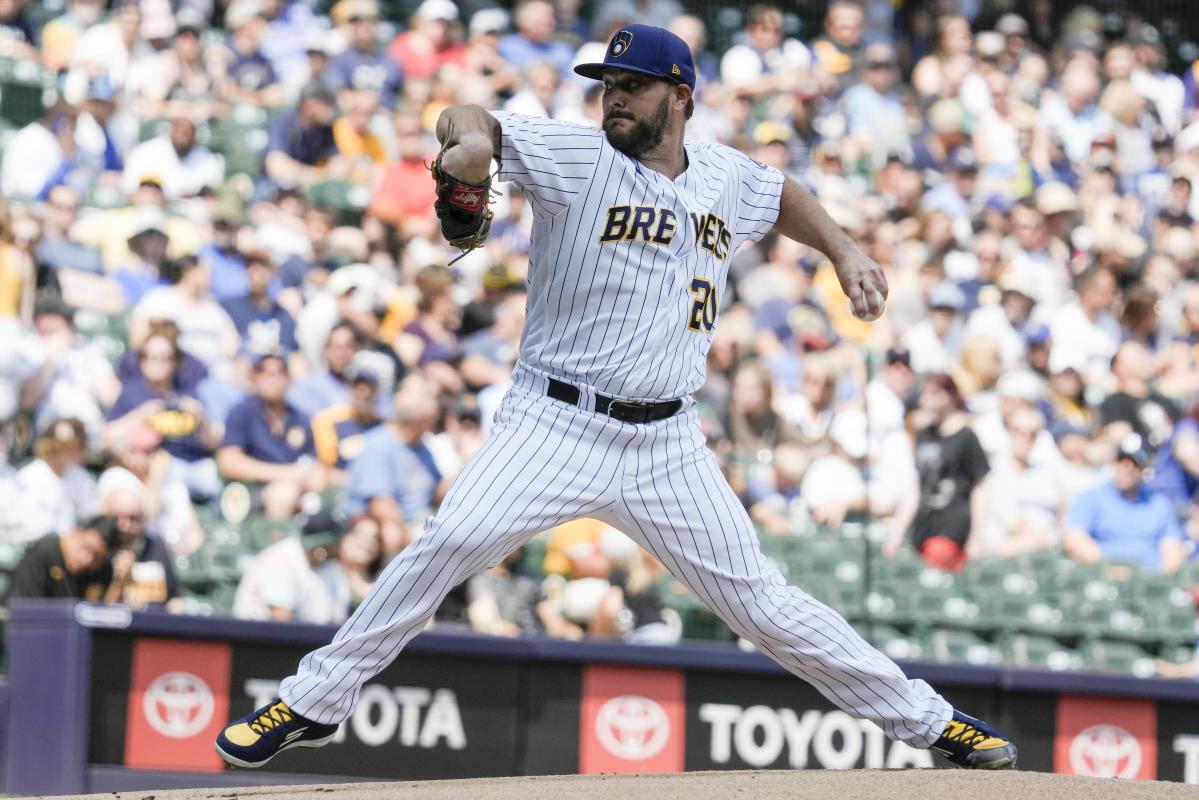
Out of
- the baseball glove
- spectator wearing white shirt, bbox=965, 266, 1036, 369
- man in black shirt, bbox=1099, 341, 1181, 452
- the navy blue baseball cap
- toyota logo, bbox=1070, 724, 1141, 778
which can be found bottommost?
toyota logo, bbox=1070, 724, 1141, 778

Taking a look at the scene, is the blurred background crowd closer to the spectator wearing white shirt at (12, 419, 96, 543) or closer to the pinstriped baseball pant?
the spectator wearing white shirt at (12, 419, 96, 543)

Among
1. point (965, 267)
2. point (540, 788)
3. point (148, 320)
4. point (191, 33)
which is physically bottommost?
point (540, 788)

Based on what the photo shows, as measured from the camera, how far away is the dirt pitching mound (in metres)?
4.39

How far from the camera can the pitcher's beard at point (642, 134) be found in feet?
14.3

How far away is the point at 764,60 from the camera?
13062 millimetres

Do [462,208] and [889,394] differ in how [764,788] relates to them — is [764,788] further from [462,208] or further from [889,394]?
[889,394]

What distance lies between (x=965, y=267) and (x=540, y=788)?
7.20m

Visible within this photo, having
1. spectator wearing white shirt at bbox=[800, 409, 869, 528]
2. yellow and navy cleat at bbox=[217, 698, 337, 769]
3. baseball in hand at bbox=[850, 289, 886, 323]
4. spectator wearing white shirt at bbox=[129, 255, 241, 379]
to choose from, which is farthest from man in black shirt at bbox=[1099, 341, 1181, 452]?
yellow and navy cleat at bbox=[217, 698, 337, 769]

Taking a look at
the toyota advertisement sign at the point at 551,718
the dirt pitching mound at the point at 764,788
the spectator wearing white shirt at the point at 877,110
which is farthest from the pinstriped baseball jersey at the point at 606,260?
the spectator wearing white shirt at the point at 877,110

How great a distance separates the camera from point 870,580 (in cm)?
800

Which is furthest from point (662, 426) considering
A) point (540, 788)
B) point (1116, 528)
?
point (1116, 528)

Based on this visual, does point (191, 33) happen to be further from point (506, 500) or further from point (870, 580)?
point (506, 500)

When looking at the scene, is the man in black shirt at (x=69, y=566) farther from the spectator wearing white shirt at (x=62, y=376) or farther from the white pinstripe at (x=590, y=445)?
the white pinstripe at (x=590, y=445)

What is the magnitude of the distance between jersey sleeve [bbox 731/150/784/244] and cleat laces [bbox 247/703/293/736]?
166 centimetres
